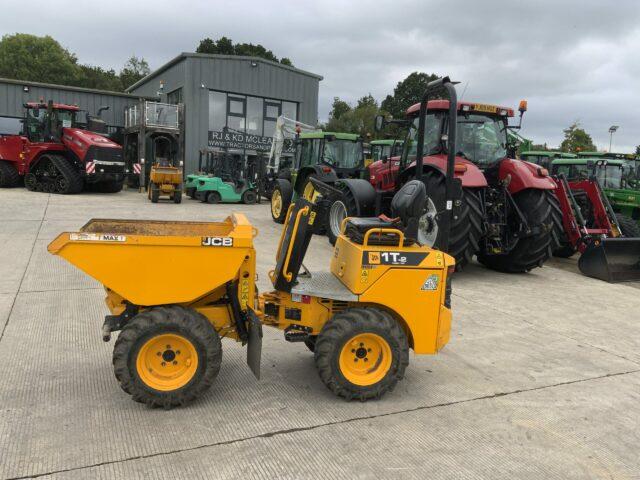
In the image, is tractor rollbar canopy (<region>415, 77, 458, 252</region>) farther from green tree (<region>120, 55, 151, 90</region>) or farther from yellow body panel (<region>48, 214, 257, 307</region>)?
green tree (<region>120, 55, 151, 90</region>)

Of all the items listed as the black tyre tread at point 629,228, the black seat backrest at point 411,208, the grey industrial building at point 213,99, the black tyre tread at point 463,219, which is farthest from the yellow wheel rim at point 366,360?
the grey industrial building at point 213,99

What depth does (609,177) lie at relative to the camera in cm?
1154

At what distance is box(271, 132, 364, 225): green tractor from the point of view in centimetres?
1220

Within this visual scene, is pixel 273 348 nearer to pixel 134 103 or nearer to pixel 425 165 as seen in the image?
pixel 425 165

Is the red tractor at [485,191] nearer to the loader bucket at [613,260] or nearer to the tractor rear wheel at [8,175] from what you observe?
the loader bucket at [613,260]

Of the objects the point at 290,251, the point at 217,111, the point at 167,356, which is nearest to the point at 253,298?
the point at 290,251

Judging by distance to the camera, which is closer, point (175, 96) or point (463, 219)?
point (463, 219)

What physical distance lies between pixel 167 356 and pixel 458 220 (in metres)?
4.71

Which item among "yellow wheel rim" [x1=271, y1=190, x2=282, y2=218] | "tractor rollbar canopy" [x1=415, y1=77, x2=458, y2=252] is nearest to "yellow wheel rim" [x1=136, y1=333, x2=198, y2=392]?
"tractor rollbar canopy" [x1=415, y1=77, x2=458, y2=252]

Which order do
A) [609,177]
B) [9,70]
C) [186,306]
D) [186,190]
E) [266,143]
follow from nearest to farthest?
[186,306], [609,177], [186,190], [266,143], [9,70]

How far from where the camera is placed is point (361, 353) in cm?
345

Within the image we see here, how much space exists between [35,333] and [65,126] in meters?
14.9

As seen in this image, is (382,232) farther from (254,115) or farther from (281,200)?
(254,115)

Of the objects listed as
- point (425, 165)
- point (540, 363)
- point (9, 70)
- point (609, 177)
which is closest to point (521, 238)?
A: point (425, 165)
